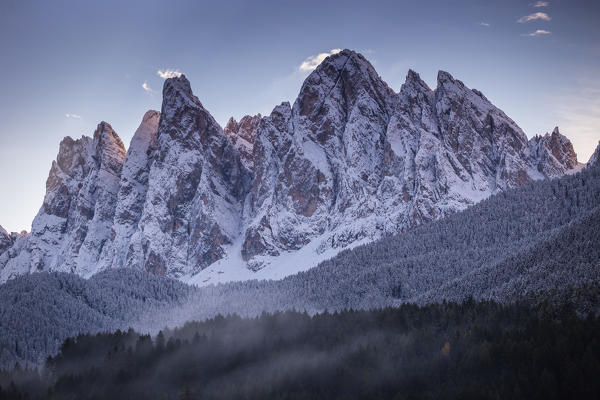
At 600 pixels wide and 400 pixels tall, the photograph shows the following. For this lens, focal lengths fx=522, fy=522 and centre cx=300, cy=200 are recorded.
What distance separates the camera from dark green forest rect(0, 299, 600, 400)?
57.1m

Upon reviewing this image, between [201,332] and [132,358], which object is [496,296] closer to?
[201,332]

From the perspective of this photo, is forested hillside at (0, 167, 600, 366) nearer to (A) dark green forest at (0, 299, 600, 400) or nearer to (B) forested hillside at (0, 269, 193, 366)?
(B) forested hillside at (0, 269, 193, 366)

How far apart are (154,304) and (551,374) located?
526 ft

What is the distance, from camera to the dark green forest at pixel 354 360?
57062 mm

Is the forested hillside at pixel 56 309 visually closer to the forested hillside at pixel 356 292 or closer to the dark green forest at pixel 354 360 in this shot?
the forested hillside at pixel 356 292

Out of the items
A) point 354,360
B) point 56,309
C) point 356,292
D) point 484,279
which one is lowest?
point 354,360

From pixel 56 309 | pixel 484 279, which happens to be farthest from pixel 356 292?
pixel 56 309

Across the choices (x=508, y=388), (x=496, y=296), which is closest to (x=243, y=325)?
(x=496, y=296)

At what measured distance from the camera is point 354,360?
7550 centimetres

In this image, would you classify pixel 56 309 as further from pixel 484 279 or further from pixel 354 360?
pixel 484 279

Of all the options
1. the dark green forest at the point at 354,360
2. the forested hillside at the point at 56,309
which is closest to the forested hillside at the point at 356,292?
the forested hillside at the point at 56,309

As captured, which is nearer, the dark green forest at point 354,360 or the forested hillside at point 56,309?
the dark green forest at point 354,360

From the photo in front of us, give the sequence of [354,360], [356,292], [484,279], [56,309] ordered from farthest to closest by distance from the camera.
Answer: [356,292] < [56,309] < [484,279] < [354,360]

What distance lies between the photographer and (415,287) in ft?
594
